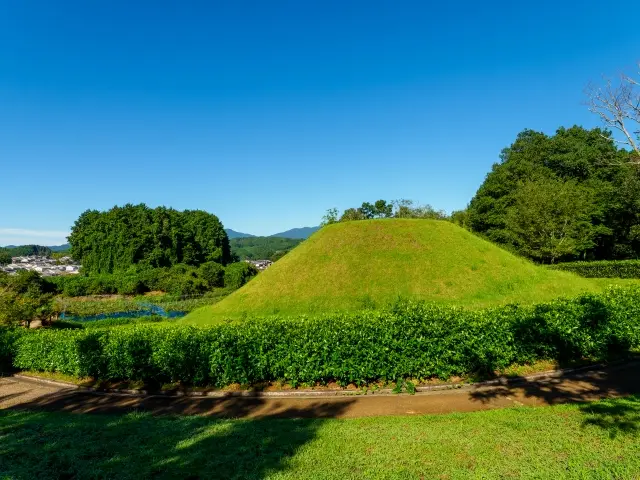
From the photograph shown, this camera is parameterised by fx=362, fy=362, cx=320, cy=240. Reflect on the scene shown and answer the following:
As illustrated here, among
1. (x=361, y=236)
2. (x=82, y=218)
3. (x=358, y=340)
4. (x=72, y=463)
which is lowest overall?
(x=72, y=463)

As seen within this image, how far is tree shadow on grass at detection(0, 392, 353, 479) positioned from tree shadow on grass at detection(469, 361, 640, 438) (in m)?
5.10

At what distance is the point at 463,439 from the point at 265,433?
4.37m

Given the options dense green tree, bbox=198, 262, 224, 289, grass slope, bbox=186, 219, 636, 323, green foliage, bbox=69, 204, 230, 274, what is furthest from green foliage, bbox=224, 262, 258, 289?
grass slope, bbox=186, 219, 636, 323

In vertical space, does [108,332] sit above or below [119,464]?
above

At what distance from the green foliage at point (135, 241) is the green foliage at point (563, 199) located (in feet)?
234

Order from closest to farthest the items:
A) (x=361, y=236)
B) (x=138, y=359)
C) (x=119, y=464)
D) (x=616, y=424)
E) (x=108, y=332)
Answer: (x=119, y=464), (x=616, y=424), (x=138, y=359), (x=108, y=332), (x=361, y=236)

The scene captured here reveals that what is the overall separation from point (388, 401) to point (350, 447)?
3.91 meters

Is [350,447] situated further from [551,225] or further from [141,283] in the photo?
[141,283]

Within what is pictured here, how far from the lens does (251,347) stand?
12.7m

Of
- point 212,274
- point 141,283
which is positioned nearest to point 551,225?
point 212,274

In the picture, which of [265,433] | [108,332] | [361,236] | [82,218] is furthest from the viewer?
[82,218]

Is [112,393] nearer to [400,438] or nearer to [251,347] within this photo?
[251,347]

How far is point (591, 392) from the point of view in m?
10.7

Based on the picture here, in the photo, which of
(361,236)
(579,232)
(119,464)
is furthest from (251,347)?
(579,232)
